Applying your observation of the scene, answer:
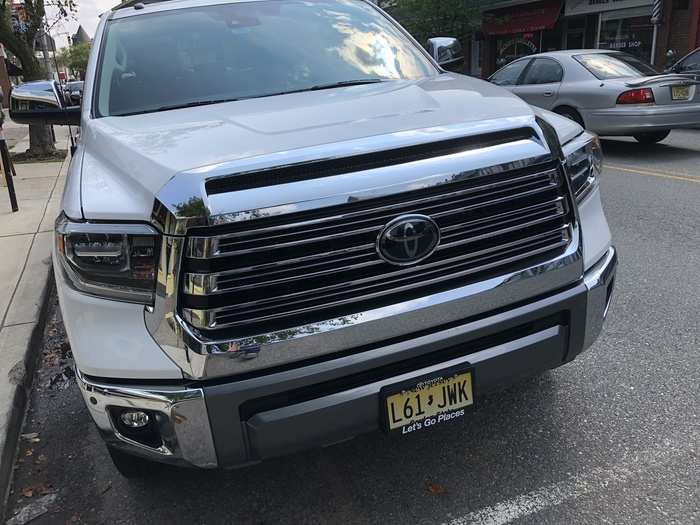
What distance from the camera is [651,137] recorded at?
33.6 feet

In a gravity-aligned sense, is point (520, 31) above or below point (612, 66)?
below

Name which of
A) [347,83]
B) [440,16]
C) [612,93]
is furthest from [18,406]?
[440,16]

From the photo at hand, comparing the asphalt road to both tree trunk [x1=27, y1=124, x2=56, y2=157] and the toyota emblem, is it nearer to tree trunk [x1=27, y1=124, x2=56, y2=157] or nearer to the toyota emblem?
the toyota emblem

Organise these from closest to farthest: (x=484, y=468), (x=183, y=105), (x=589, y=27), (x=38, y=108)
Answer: (x=484, y=468) < (x=183, y=105) < (x=38, y=108) < (x=589, y=27)

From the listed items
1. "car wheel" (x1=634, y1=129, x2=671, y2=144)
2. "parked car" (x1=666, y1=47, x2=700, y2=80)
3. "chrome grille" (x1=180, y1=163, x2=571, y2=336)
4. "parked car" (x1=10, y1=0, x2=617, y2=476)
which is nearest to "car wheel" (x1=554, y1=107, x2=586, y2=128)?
"car wheel" (x1=634, y1=129, x2=671, y2=144)

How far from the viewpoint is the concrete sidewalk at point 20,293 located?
325cm

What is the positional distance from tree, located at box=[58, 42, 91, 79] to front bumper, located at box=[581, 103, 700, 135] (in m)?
68.9

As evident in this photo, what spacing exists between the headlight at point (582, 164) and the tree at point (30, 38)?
12890 mm

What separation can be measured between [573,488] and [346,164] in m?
1.59

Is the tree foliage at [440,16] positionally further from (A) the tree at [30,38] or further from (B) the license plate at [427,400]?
(B) the license plate at [427,400]

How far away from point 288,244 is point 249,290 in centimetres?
19

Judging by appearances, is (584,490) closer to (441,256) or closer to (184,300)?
(441,256)

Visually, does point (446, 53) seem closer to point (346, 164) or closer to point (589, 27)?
point (346, 164)

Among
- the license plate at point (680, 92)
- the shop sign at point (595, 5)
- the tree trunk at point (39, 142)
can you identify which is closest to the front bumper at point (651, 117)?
the license plate at point (680, 92)
